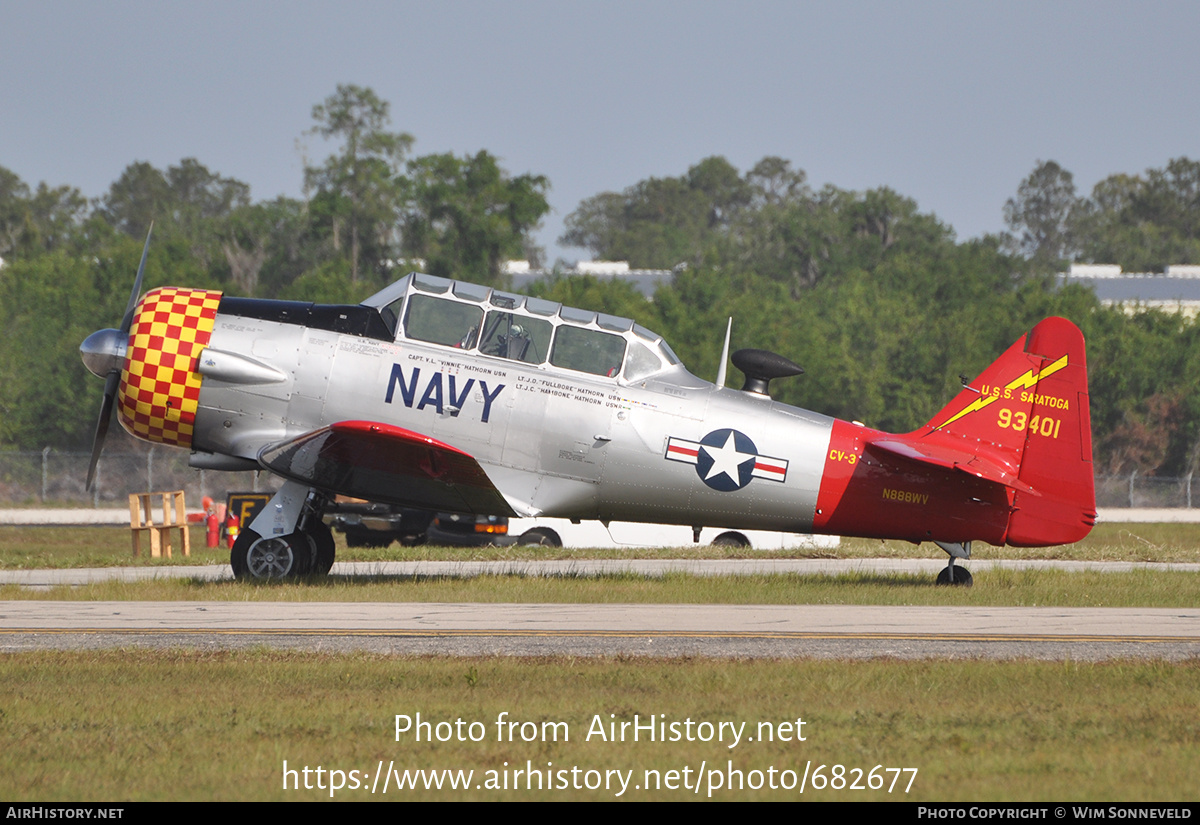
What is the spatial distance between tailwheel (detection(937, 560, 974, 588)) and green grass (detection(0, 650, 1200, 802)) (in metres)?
5.39

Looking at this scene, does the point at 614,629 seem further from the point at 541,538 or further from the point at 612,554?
the point at 541,538

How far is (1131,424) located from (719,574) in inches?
1829

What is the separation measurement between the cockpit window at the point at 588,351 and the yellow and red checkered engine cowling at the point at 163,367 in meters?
3.90

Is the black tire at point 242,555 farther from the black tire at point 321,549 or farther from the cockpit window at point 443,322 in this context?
the cockpit window at point 443,322

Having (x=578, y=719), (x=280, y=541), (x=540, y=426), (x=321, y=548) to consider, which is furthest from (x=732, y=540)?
(x=578, y=719)

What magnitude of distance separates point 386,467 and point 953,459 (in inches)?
254

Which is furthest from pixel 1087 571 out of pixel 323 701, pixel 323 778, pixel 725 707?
pixel 323 778

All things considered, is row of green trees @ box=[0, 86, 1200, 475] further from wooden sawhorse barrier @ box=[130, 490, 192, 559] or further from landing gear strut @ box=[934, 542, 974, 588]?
landing gear strut @ box=[934, 542, 974, 588]

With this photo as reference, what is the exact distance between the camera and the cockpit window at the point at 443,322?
44.6 ft

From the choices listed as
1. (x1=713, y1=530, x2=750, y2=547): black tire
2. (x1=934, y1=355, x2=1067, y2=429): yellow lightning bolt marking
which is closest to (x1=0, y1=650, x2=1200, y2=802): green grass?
(x1=934, y1=355, x2=1067, y2=429): yellow lightning bolt marking

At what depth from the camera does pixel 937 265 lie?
7075cm

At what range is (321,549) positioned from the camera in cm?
1416

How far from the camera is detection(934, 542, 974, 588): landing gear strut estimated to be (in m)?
14.3
